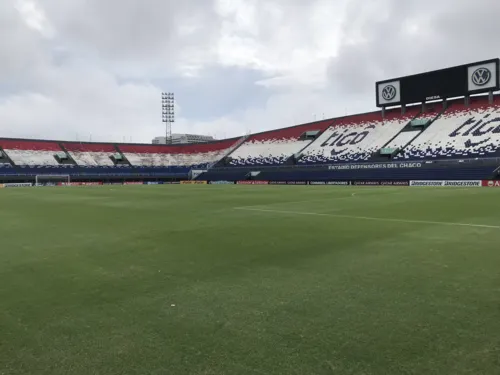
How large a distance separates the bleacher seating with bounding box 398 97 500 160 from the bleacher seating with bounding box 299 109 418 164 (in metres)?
5.84

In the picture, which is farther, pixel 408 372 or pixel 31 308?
pixel 31 308

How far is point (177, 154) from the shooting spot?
336ft

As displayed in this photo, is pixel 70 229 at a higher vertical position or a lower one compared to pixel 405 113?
lower

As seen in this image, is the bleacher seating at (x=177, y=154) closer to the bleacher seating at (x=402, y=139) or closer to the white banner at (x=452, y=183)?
the bleacher seating at (x=402, y=139)

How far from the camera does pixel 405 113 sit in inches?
2648

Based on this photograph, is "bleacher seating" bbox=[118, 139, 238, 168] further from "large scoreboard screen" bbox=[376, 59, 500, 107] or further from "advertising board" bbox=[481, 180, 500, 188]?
"advertising board" bbox=[481, 180, 500, 188]

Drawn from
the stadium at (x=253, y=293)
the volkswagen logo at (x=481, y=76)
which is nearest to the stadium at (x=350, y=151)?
the volkswagen logo at (x=481, y=76)

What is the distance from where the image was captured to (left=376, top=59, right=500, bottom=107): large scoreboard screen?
55.4 m

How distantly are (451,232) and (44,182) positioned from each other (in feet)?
263

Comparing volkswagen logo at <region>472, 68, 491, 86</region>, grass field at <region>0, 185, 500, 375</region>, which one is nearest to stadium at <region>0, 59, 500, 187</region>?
volkswagen logo at <region>472, 68, 491, 86</region>

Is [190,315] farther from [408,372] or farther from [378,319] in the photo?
[408,372]

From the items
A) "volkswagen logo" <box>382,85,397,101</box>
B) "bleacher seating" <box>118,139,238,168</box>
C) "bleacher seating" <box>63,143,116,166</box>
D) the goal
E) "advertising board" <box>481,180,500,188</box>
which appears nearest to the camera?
"advertising board" <box>481,180,500,188</box>

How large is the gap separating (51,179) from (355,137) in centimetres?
5752

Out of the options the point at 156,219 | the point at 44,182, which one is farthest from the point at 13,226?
the point at 44,182
